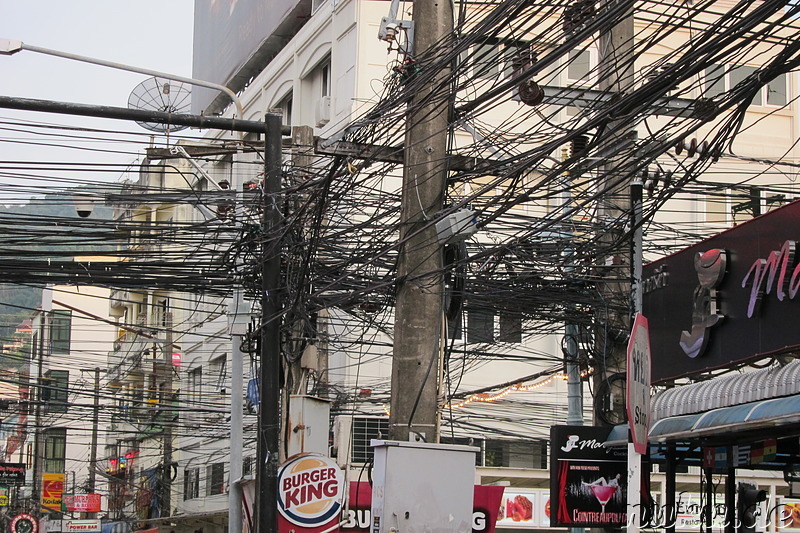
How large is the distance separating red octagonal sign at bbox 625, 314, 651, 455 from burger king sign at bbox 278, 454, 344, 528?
15.6 ft

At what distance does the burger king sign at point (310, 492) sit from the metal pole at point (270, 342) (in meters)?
1.67

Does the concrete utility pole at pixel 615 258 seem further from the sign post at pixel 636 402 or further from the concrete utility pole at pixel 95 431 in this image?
the concrete utility pole at pixel 95 431

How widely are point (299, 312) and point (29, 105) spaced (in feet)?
13.2

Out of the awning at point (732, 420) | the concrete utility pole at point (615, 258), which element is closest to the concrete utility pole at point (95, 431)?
the concrete utility pole at point (615, 258)

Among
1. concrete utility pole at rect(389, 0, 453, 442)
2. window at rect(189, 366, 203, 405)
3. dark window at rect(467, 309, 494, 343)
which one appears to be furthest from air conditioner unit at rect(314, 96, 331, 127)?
concrete utility pole at rect(389, 0, 453, 442)

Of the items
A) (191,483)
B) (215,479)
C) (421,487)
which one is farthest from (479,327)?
(421,487)

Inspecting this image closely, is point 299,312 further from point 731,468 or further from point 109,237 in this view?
point 731,468

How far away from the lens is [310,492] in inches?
462

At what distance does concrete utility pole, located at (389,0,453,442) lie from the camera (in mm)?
9922

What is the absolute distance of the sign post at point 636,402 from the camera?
24.2 ft

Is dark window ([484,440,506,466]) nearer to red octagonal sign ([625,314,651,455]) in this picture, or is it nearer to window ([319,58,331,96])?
window ([319,58,331,96])

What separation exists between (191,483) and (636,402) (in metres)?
33.8

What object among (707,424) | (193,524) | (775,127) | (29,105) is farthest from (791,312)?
(193,524)

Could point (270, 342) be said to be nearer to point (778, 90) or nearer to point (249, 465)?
point (249, 465)
